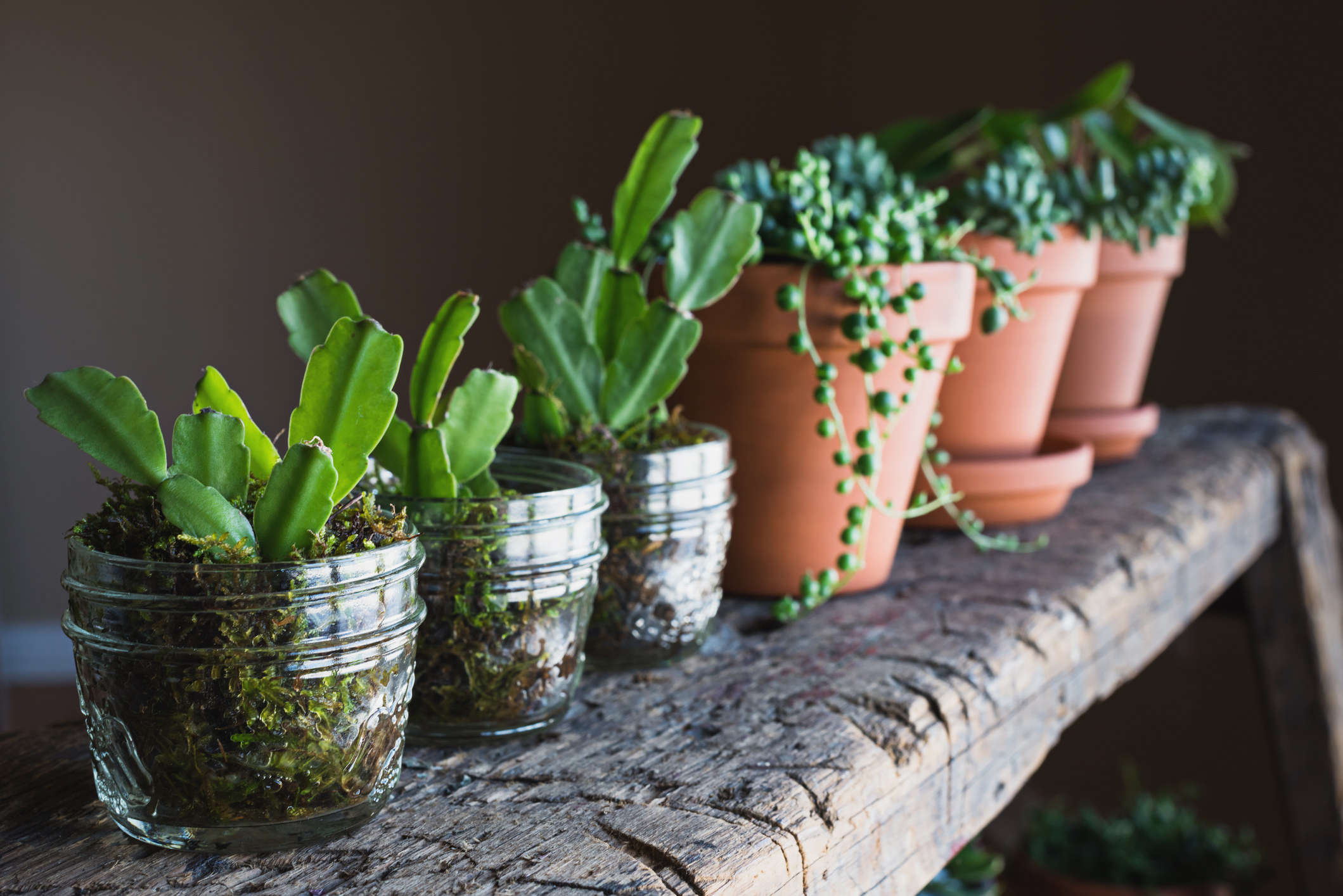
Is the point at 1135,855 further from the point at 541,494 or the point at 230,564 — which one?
the point at 230,564

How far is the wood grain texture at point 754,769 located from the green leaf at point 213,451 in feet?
0.47

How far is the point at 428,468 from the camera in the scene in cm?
53

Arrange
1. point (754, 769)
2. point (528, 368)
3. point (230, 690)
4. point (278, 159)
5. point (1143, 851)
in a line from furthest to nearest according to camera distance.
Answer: point (278, 159)
point (1143, 851)
point (528, 368)
point (754, 769)
point (230, 690)

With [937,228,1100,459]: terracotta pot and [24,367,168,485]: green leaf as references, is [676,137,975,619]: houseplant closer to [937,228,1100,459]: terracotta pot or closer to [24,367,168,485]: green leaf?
[937,228,1100,459]: terracotta pot

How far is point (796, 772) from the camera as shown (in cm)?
51

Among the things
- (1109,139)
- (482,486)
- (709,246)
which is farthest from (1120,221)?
(482,486)

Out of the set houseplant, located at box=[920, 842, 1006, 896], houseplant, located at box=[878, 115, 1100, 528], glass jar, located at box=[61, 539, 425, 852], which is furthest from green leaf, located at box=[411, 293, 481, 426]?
houseplant, located at box=[920, 842, 1006, 896]

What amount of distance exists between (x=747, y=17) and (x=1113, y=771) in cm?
229

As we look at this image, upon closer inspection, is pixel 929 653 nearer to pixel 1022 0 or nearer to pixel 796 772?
pixel 796 772

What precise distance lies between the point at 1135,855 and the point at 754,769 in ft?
4.43

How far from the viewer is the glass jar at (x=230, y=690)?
418 mm

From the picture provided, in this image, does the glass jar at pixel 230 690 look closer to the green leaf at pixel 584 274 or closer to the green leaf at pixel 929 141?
the green leaf at pixel 584 274

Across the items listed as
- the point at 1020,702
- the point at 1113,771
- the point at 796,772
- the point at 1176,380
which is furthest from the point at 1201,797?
the point at 796,772

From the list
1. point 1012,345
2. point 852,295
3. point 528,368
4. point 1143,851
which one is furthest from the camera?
point 1143,851
